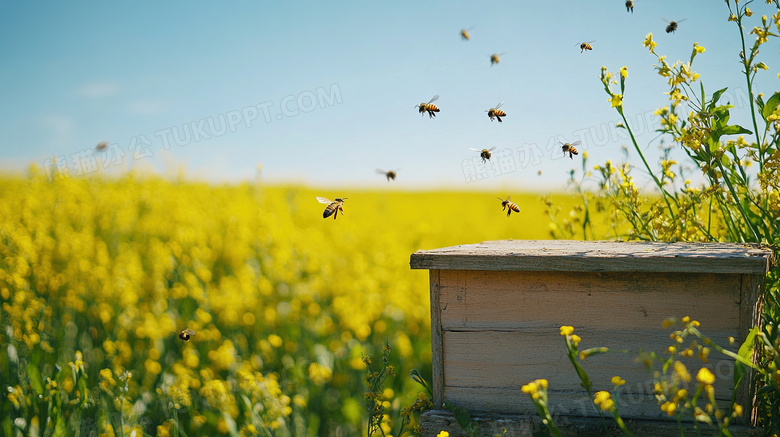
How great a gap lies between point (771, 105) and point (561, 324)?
2.82ft

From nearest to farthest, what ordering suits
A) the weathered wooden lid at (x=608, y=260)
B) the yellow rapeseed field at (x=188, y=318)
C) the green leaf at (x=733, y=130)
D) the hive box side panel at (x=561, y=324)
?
1. the weathered wooden lid at (x=608, y=260)
2. the hive box side panel at (x=561, y=324)
3. the green leaf at (x=733, y=130)
4. the yellow rapeseed field at (x=188, y=318)

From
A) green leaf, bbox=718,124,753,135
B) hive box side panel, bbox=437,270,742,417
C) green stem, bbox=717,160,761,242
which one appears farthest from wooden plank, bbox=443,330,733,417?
green leaf, bbox=718,124,753,135

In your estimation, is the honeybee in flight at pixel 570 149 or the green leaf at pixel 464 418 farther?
the honeybee in flight at pixel 570 149

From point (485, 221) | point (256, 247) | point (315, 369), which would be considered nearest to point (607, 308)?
point (315, 369)

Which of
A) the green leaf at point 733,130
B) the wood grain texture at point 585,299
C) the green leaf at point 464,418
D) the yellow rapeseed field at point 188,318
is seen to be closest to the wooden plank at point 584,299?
the wood grain texture at point 585,299

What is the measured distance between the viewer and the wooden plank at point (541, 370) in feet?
5.25

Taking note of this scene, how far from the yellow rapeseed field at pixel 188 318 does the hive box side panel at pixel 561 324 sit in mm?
778

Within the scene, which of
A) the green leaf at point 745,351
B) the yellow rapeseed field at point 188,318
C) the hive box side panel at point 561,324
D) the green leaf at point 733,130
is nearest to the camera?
the green leaf at point 745,351

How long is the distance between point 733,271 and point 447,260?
0.72 metres

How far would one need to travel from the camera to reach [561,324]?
64.3 inches

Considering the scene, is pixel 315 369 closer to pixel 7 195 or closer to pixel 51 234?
pixel 51 234

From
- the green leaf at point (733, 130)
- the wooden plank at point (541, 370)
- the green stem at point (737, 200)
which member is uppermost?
the green leaf at point (733, 130)

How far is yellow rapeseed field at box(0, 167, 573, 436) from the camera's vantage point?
244cm

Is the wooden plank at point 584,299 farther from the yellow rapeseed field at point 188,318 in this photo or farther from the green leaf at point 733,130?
the yellow rapeseed field at point 188,318
